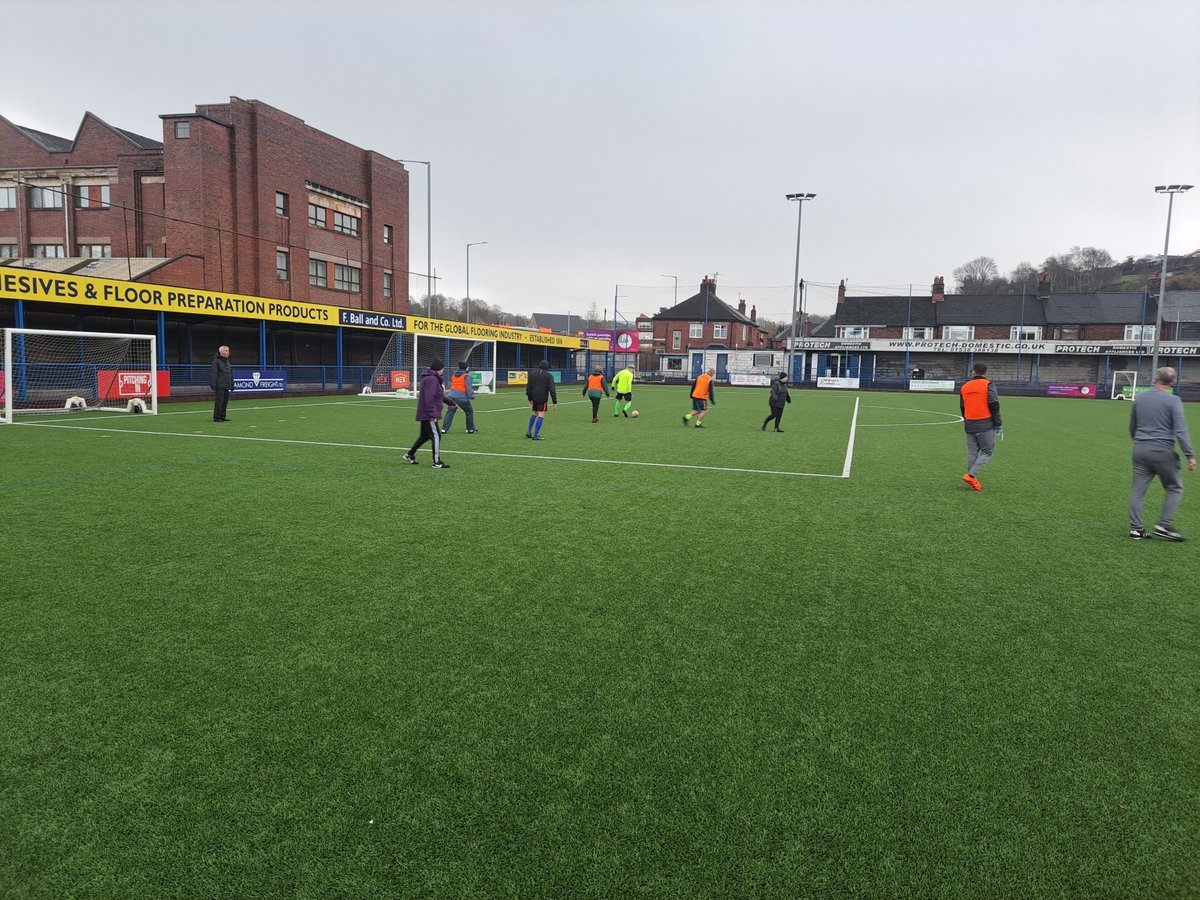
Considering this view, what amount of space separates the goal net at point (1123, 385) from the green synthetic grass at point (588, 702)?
152 feet

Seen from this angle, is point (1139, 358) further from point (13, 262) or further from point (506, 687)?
point (13, 262)

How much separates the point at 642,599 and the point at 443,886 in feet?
10.5

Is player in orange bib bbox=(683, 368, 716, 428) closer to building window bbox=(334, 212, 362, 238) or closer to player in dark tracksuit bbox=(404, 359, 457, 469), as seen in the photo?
player in dark tracksuit bbox=(404, 359, 457, 469)

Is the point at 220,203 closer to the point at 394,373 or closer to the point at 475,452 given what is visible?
the point at 394,373

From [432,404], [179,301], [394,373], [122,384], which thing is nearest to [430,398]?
[432,404]

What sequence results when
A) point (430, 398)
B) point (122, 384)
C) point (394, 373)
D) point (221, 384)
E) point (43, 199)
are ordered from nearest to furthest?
point (430, 398) → point (221, 384) → point (122, 384) → point (394, 373) → point (43, 199)

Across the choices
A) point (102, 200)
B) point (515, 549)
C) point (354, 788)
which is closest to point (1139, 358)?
point (515, 549)

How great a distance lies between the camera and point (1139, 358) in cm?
5203

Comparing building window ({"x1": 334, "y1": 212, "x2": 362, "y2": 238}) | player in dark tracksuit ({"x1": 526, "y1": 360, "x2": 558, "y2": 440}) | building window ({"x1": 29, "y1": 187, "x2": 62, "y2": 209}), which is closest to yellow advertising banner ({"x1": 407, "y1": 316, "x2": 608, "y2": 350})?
building window ({"x1": 334, "y1": 212, "x2": 362, "y2": 238})

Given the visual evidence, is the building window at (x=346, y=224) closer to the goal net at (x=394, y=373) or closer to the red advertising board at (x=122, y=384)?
the goal net at (x=394, y=373)

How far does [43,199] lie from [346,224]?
56.5 feet

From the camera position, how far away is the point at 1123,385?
52562 mm

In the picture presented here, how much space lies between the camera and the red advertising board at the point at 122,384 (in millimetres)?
22953

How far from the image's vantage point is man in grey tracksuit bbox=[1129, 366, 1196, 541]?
25.2ft
